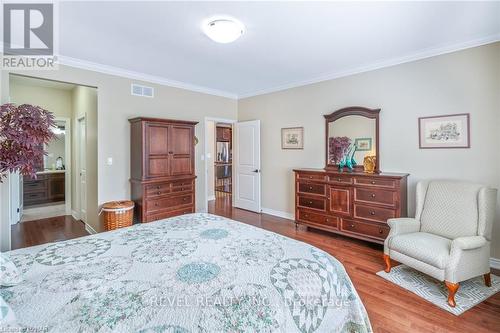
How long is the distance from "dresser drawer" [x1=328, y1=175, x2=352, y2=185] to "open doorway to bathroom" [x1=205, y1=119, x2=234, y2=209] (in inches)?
138

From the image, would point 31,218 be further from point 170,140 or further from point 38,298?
point 38,298

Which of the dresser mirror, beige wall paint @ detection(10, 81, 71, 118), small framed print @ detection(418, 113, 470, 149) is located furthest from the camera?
beige wall paint @ detection(10, 81, 71, 118)

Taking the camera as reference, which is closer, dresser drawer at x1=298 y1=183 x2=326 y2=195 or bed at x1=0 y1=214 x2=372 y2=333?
bed at x1=0 y1=214 x2=372 y2=333

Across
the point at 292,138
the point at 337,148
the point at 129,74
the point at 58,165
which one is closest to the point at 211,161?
the point at 292,138

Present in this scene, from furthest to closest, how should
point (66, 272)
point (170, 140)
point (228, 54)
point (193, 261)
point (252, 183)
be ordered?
point (252, 183) → point (170, 140) → point (228, 54) → point (193, 261) → point (66, 272)

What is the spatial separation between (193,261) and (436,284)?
99.3 inches

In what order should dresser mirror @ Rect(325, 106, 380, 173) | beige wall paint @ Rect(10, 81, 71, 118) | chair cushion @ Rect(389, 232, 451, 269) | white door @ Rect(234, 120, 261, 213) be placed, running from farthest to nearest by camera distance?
white door @ Rect(234, 120, 261, 213) → beige wall paint @ Rect(10, 81, 71, 118) → dresser mirror @ Rect(325, 106, 380, 173) → chair cushion @ Rect(389, 232, 451, 269)

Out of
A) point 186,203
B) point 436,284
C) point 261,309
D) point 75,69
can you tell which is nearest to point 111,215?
point 186,203

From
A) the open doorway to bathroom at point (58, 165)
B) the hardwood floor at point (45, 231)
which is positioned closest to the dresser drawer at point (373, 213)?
the open doorway to bathroom at point (58, 165)

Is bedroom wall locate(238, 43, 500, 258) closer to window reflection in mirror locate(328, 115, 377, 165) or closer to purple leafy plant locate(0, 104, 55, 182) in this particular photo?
window reflection in mirror locate(328, 115, 377, 165)

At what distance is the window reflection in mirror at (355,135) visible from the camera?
12.6ft

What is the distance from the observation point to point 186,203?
4.41m

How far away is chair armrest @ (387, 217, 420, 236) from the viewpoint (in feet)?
9.29

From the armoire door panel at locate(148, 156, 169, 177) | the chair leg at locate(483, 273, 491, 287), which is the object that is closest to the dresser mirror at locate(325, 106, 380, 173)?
the chair leg at locate(483, 273, 491, 287)
